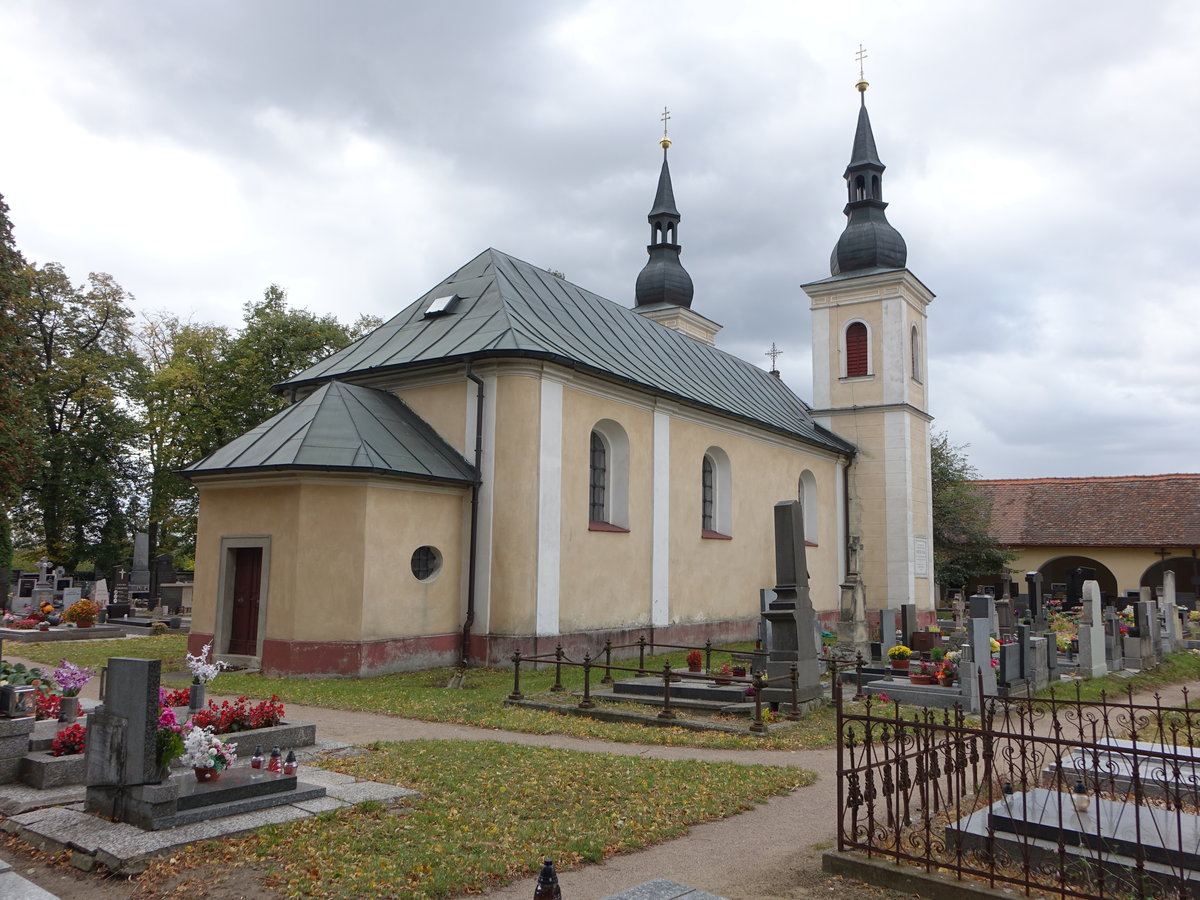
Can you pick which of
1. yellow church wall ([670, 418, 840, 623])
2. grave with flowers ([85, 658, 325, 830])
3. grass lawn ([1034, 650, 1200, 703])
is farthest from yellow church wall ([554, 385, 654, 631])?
grave with flowers ([85, 658, 325, 830])

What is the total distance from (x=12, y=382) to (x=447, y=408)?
1507 cm

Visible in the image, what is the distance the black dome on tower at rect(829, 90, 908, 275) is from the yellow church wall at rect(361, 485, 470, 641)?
61.4 ft

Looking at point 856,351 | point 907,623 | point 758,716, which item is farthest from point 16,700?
point 856,351

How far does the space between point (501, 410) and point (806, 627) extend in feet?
23.6

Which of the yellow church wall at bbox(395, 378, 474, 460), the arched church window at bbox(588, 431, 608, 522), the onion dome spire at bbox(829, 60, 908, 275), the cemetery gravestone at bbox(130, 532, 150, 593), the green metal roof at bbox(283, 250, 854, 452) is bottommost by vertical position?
the cemetery gravestone at bbox(130, 532, 150, 593)

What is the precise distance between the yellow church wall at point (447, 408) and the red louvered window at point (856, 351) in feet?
55.7

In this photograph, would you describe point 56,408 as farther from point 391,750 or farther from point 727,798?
point 727,798

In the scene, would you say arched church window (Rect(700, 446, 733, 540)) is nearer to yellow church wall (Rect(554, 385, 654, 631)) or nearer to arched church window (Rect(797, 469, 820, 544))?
yellow church wall (Rect(554, 385, 654, 631))

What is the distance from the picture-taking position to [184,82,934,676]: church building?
1493 cm

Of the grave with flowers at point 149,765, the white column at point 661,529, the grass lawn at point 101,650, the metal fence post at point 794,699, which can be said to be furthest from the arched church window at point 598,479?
the grave with flowers at point 149,765

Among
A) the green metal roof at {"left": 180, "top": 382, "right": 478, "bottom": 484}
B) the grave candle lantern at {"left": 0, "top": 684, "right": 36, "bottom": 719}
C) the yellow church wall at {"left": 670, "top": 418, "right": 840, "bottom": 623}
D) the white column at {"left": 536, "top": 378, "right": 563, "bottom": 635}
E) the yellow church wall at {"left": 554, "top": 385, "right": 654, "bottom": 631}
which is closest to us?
the grave candle lantern at {"left": 0, "top": 684, "right": 36, "bottom": 719}

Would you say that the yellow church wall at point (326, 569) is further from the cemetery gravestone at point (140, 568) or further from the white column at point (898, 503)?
the white column at point (898, 503)

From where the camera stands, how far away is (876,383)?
29.4 meters

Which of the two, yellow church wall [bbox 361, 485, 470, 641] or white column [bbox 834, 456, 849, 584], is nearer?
yellow church wall [bbox 361, 485, 470, 641]
